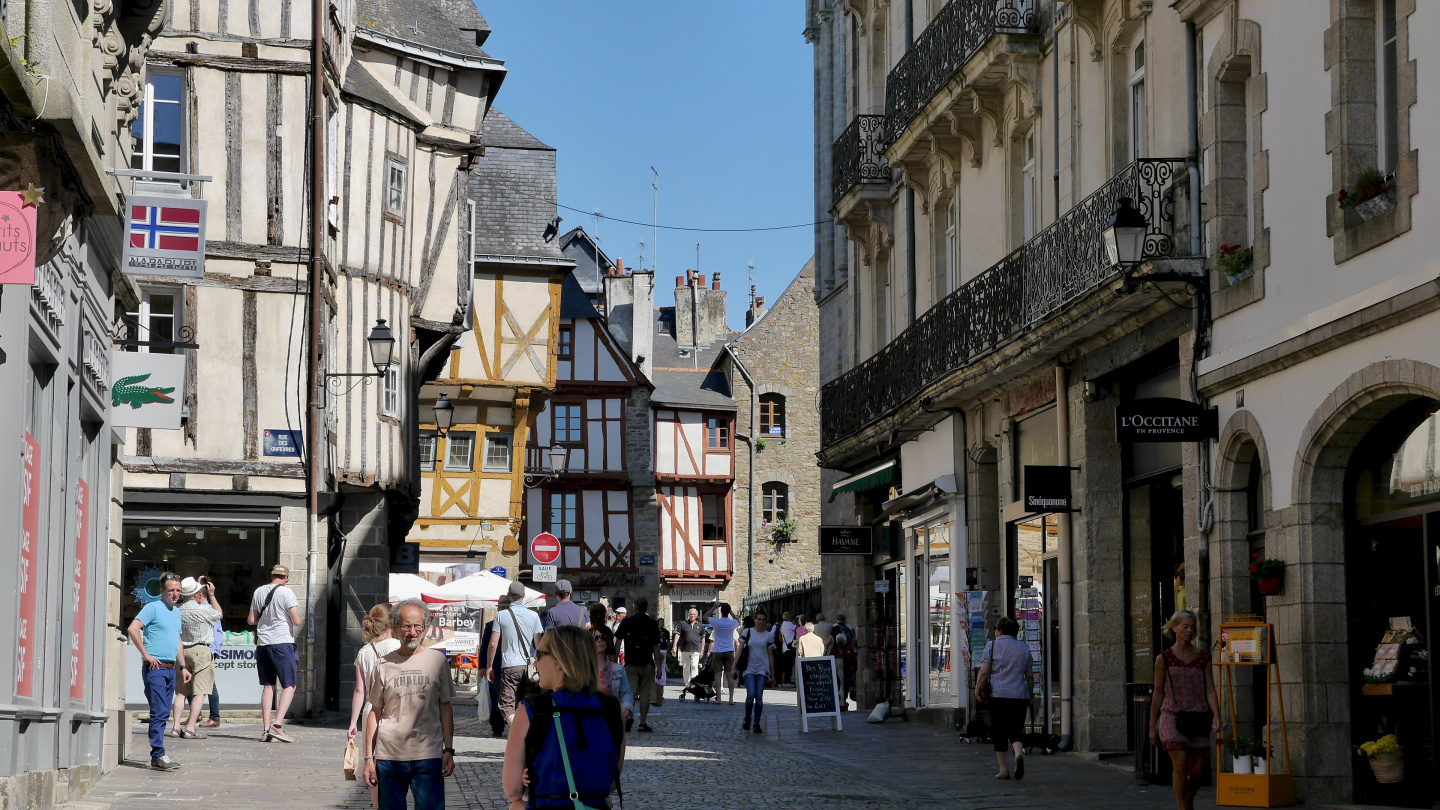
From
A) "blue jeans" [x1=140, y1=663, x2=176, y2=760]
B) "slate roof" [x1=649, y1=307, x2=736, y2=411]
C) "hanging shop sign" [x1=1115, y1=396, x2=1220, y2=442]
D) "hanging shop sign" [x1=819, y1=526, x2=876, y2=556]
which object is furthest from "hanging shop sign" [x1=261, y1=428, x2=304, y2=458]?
"slate roof" [x1=649, y1=307, x2=736, y2=411]

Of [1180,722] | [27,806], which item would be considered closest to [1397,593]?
[1180,722]

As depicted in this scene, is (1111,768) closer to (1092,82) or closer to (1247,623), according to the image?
(1247,623)

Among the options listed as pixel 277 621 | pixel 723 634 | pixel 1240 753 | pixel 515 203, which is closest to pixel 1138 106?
pixel 1240 753

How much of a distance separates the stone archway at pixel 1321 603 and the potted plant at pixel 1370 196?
1.20 m

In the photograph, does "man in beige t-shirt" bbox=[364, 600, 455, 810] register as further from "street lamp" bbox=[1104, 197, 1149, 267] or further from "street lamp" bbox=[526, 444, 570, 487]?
"street lamp" bbox=[526, 444, 570, 487]

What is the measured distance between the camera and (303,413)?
901 inches

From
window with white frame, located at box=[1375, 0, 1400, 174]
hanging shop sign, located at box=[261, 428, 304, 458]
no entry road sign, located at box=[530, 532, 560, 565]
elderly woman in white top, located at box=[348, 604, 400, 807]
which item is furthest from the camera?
no entry road sign, located at box=[530, 532, 560, 565]

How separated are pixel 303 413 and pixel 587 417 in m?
32.1

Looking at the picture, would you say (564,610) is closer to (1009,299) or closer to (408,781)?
(1009,299)

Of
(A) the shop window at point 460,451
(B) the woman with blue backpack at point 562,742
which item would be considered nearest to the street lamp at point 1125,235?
(B) the woman with blue backpack at point 562,742

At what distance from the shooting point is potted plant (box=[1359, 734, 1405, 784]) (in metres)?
12.2

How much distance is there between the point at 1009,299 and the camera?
1939 centimetres

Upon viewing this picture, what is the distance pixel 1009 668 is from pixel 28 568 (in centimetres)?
850

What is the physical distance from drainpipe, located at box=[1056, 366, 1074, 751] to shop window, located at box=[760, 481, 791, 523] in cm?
4298
